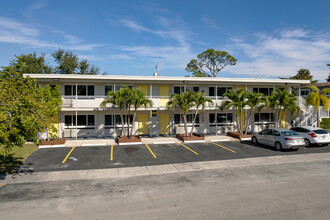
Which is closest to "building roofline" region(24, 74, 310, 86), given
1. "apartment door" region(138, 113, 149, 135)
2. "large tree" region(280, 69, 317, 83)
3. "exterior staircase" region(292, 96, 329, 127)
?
"exterior staircase" region(292, 96, 329, 127)

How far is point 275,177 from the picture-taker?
1038 cm

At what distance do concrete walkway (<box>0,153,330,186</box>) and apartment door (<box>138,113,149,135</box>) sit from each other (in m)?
10.3

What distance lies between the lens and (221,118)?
24438 mm

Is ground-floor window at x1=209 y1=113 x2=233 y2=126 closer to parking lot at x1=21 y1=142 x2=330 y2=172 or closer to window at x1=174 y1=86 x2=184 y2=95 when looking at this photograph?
window at x1=174 y1=86 x2=184 y2=95

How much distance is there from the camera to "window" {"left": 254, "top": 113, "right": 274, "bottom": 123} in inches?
995

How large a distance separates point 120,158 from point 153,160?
6.99 feet

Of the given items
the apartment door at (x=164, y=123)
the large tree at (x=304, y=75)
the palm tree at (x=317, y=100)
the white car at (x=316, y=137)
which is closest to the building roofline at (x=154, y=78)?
the palm tree at (x=317, y=100)

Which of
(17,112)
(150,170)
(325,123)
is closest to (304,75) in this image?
(325,123)

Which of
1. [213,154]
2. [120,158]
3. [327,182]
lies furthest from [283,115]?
[120,158]

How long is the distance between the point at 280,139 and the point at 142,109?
1131 centimetres

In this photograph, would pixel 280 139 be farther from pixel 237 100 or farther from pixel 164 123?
pixel 164 123

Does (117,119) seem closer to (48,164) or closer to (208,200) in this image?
(48,164)

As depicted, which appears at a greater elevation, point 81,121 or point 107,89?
point 107,89

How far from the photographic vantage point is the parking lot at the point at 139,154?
12672mm
